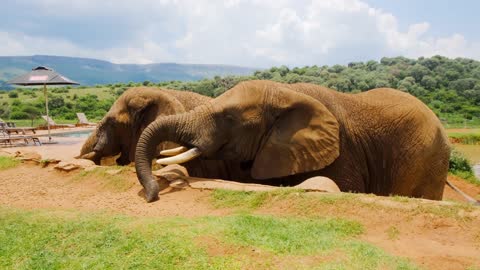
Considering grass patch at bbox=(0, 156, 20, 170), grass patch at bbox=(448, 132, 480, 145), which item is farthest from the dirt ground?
grass patch at bbox=(448, 132, 480, 145)

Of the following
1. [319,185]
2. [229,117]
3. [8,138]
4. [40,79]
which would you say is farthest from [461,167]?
[8,138]

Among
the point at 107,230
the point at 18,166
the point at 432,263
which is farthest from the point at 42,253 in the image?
the point at 18,166

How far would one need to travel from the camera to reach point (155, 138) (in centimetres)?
812

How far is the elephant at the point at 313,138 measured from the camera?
325 inches

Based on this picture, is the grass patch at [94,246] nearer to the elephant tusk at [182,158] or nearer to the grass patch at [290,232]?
the grass patch at [290,232]

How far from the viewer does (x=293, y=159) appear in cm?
847

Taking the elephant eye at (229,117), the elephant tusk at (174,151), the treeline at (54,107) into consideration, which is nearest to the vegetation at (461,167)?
the elephant eye at (229,117)

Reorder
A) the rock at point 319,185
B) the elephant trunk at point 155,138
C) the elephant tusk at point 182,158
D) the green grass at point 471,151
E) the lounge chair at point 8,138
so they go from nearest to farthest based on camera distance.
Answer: the rock at point 319,185
the elephant trunk at point 155,138
the elephant tusk at point 182,158
the lounge chair at point 8,138
the green grass at point 471,151

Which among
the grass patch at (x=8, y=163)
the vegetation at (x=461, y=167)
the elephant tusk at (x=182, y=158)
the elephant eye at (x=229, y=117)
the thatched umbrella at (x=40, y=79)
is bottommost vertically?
Answer: the vegetation at (x=461, y=167)

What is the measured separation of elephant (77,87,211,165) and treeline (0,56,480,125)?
121 feet

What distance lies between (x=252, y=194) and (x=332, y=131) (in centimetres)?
225

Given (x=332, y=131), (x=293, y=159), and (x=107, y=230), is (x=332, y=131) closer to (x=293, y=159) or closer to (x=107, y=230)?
(x=293, y=159)

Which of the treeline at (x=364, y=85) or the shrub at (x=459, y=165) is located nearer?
the shrub at (x=459, y=165)

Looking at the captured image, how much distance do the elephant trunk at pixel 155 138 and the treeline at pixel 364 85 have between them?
3994 centimetres
